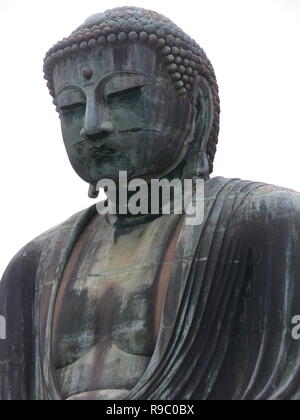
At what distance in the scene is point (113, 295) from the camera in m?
19.3

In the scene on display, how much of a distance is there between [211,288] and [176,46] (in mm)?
2314

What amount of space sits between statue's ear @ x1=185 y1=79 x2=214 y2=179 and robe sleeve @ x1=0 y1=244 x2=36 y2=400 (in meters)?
1.73

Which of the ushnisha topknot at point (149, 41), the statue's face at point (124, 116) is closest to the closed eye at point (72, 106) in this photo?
the statue's face at point (124, 116)

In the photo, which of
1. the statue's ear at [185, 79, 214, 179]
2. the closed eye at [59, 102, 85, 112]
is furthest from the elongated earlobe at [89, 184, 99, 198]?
the statue's ear at [185, 79, 214, 179]

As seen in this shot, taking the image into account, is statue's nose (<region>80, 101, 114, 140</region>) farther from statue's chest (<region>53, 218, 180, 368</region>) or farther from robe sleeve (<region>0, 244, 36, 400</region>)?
robe sleeve (<region>0, 244, 36, 400</region>)

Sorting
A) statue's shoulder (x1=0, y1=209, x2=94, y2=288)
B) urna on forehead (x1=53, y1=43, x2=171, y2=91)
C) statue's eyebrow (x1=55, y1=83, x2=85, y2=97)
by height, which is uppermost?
urna on forehead (x1=53, y1=43, x2=171, y2=91)

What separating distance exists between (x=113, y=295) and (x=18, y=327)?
1.16 meters

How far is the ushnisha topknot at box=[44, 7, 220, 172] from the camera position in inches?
772

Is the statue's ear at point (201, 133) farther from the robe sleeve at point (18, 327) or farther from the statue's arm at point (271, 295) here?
the robe sleeve at point (18, 327)

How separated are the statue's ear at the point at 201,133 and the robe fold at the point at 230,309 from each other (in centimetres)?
18

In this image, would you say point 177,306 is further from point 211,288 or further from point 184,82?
point 184,82

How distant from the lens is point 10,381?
781 inches

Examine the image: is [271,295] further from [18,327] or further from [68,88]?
[68,88]

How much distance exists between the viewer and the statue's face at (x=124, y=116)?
19484 mm
